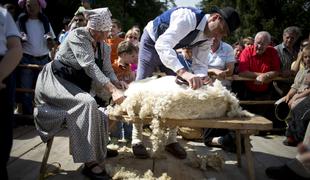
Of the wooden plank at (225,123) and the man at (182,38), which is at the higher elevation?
the man at (182,38)

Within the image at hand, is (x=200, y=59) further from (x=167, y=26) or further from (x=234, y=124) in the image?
(x=234, y=124)

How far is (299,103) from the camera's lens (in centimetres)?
489

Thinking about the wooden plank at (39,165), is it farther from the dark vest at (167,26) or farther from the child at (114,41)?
the child at (114,41)

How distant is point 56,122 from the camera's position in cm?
350

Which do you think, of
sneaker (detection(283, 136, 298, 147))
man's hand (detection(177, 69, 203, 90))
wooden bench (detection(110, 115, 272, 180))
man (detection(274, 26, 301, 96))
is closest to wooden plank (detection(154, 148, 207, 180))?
wooden bench (detection(110, 115, 272, 180))

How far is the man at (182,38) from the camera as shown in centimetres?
351

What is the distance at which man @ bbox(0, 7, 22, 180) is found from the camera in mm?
2572

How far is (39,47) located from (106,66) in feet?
7.86

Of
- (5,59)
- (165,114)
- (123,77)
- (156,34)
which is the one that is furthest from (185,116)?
(123,77)

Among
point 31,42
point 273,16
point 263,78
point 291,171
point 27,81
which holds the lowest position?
point 291,171

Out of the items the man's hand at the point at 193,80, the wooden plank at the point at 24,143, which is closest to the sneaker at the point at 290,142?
the man's hand at the point at 193,80

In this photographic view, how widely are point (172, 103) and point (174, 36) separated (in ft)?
2.11

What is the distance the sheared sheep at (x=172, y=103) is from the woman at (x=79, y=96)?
0.18 meters

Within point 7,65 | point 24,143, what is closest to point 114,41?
point 24,143
